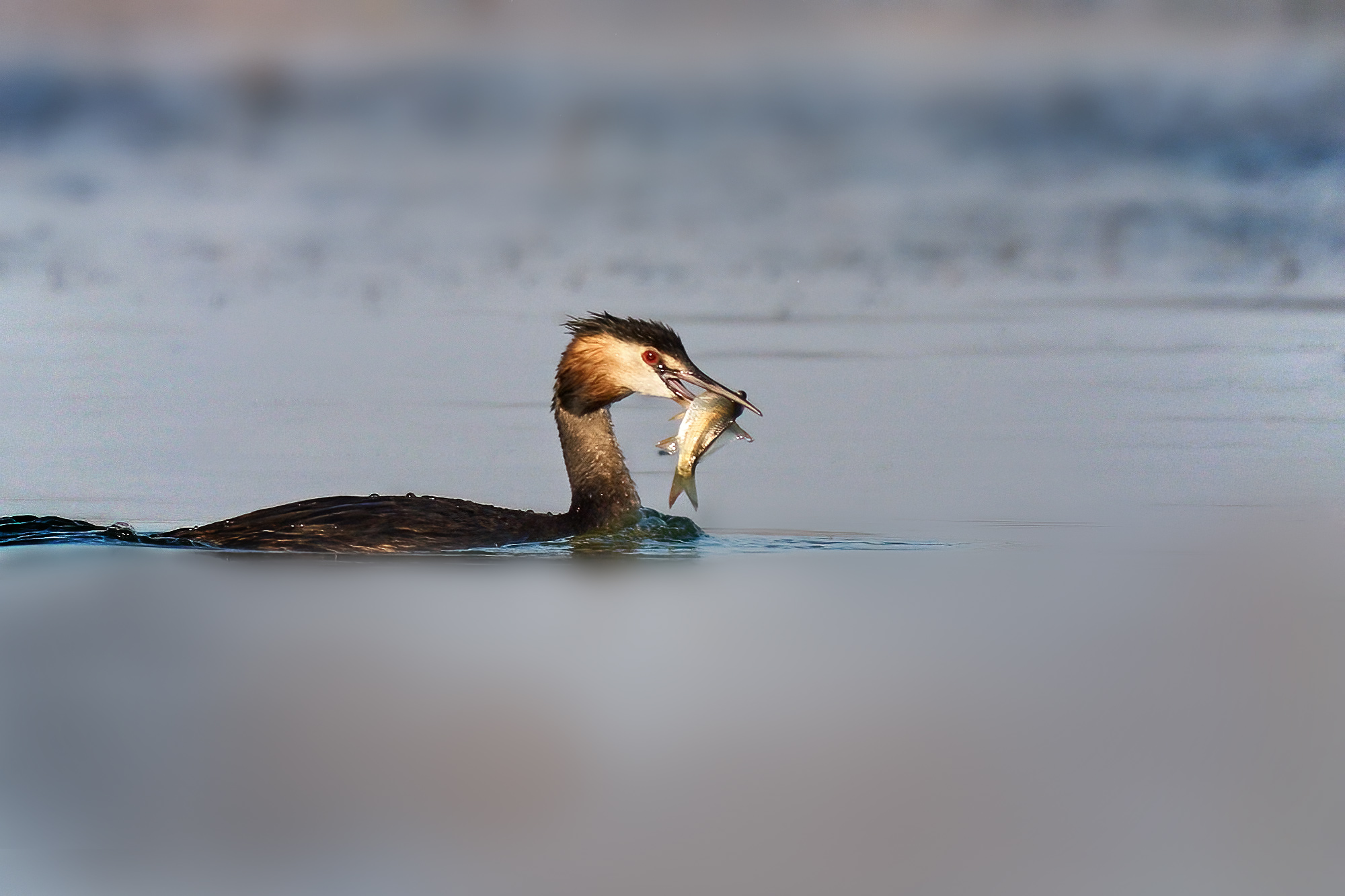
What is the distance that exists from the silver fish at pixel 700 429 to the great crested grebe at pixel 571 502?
72mm

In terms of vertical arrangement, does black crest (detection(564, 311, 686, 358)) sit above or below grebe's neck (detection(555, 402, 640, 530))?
above

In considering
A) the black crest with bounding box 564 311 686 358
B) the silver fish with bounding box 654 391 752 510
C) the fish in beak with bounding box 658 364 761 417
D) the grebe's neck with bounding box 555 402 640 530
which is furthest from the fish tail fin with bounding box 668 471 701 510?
the black crest with bounding box 564 311 686 358

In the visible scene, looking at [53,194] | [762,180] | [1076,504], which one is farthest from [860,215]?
[1076,504]

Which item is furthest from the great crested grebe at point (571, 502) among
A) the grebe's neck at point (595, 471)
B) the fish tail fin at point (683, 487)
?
the fish tail fin at point (683, 487)

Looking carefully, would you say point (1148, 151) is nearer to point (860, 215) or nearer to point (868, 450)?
point (860, 215)

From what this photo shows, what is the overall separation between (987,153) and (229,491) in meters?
13.8

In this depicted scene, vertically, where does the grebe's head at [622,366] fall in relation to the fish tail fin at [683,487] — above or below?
above

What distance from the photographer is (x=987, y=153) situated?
22.7m

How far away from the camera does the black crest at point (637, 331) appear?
9539mm

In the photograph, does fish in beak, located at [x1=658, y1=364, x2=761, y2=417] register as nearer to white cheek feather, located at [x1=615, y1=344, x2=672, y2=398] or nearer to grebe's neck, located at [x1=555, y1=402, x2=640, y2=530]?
white cheek feather, located at [x1=615, y1=344, x2=672, y2=398]

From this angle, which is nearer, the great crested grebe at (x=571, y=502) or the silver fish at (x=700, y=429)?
the great crested grebe at (x=571, y=502)

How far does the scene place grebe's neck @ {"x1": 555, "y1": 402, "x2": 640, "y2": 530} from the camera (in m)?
9.62

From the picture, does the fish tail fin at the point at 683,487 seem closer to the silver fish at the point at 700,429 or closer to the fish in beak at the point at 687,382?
the silver fish at the point at 700,429

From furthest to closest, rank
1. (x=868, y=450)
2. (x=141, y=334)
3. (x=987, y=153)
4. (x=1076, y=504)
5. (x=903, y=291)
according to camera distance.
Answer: (x=987, y=153) → (x=903, y=291) → (x=141, y=334) → (x=868, y=450) → (x=1076, y=504)
